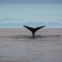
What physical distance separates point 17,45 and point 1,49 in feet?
2.40

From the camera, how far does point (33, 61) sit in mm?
6738

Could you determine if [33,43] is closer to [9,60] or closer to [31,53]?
[31,53]

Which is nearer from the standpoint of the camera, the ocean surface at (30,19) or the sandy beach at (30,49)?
the sandy beach at (30,49)

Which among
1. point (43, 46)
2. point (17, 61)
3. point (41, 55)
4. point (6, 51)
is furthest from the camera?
point (43, 46)

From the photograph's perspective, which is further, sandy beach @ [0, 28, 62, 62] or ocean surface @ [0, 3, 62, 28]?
ocean surface @ [0, 3, 62, 28]

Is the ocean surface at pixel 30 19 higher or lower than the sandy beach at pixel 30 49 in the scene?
higher

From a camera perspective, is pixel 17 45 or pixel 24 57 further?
pixel 17 45

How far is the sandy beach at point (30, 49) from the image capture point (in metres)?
7.00

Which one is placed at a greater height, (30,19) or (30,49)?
(30,19)

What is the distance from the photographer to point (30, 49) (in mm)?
8094

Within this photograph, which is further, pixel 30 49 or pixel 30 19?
pixel 30 19

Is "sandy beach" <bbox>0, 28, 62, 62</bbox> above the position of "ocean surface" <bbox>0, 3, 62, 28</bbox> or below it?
below

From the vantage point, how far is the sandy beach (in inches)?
276

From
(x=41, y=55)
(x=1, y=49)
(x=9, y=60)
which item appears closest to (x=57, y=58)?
(x=41, y=55)
